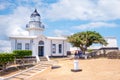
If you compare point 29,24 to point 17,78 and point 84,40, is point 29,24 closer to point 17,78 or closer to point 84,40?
point 84,40

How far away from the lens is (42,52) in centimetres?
4206

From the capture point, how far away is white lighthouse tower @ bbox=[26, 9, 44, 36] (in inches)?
1825

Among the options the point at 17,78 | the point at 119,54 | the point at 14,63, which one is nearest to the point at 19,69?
the point at 14,63

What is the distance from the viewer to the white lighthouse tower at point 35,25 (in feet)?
152

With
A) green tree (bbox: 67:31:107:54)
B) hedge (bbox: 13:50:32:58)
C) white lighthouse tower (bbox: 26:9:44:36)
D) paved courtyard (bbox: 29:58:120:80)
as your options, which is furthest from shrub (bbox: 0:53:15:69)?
white lighthouse tower (bbox: 26:9:44:36)

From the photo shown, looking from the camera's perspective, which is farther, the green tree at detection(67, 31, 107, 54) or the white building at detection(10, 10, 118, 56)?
the white building at detection(10, 10, 118, 56)

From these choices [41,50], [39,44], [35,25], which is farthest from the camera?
[35,25]

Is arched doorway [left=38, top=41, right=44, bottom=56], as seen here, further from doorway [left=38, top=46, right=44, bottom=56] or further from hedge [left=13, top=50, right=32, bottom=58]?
hedge [left=13, top=50, right=32, bottom=58]

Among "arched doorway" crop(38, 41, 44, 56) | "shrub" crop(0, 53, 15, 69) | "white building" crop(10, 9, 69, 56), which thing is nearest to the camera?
"shrub" crop(0, 53, 15, 69)

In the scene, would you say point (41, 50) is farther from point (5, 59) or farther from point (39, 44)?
point (5, 59)

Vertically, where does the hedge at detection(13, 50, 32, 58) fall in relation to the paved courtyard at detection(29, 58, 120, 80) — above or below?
above

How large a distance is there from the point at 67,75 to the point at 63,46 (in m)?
19.5

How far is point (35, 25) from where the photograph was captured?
46531mm

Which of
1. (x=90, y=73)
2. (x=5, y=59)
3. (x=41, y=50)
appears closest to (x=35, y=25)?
(x=41, y=50)
